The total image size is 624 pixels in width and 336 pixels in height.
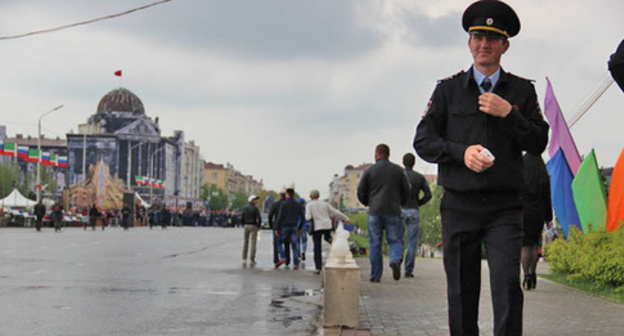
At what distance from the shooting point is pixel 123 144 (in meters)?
151

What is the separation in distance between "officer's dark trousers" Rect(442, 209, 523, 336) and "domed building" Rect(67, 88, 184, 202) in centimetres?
14085

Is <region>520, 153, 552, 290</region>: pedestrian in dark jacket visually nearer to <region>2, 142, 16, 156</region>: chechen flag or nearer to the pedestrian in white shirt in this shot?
the pedestrian in white shirt

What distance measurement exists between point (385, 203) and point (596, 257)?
111 inches

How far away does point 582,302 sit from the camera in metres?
10.4

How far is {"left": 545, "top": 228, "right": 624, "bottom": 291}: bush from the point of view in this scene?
11.6 meters

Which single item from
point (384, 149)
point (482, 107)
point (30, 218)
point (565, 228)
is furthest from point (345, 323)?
point (30, 218)

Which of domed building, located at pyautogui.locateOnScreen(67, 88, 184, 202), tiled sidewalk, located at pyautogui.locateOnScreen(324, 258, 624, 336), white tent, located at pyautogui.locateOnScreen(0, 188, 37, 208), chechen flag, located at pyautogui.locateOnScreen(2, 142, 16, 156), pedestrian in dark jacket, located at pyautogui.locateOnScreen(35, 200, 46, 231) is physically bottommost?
tiled sidewalk, located at pyautogui.locateOnScreen(324, 258, 624, 336)

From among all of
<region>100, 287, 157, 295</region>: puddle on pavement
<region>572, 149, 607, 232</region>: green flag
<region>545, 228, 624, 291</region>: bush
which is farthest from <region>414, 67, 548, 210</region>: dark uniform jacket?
<region>572, 149, 607, 232</region>: green flag

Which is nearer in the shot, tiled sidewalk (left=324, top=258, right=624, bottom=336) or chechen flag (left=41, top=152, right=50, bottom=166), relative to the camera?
tiled sidewalk (left=324, top=258, right=624, bottom=336)

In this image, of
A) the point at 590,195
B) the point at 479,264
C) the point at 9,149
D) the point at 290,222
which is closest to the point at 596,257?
the point at 590,195

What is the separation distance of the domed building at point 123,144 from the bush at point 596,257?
13243 cm

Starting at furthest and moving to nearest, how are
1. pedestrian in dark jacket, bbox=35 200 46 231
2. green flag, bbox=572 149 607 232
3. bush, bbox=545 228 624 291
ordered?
pedestrian in dark jacket, bbox=35 200 46 231, green flag, bbox=572 149 607 232, bush, bbox=545 228 624 291

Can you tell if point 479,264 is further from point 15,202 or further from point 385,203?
point 15,202

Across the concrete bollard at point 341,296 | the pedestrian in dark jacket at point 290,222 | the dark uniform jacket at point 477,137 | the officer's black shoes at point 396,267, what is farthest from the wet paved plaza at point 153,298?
the dark uniform jacket at point 477,137
